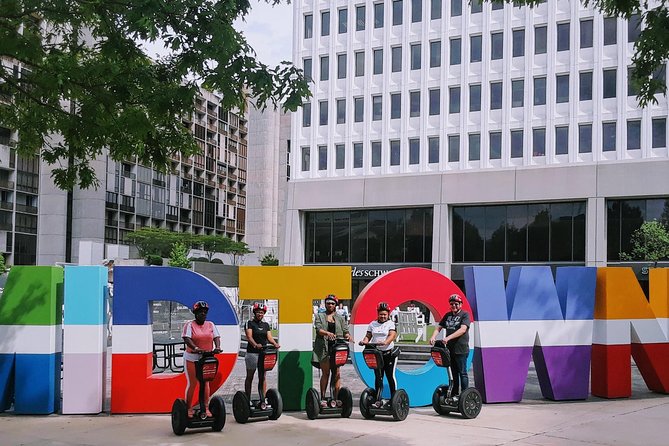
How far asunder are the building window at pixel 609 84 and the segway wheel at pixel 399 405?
115ft

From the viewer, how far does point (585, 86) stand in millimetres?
43812

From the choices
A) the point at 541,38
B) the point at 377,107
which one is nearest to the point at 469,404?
the point at 541,38

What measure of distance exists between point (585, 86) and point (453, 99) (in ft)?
25.6

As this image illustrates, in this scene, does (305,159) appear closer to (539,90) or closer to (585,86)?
(539,90)

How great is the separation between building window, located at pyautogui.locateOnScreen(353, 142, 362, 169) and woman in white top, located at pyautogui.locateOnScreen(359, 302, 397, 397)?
37976 millimetres

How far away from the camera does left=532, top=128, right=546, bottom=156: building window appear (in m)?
44.8

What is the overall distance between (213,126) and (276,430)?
91.9 metres

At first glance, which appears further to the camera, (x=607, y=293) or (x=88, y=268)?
(x=607, y=293)

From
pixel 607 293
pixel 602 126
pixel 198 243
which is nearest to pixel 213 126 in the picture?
pixel 198 243

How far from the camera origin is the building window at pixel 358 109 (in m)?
50.3

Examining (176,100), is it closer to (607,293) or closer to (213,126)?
(607,293)

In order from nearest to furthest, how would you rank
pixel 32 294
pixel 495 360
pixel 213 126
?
pixel 32 294 → pixel 495 360 → pixel 213 126

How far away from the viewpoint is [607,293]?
15.4 meters

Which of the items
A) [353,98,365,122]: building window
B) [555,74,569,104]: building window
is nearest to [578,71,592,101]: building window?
[555,74,569,104]: building window
